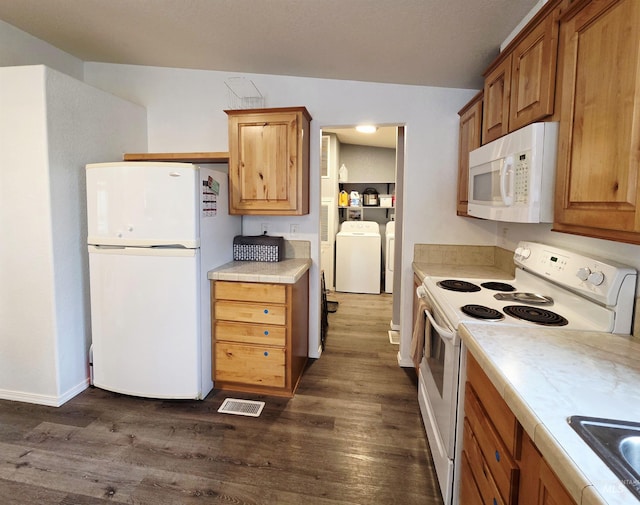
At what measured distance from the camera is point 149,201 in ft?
7.37

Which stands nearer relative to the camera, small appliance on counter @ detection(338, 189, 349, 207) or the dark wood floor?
the dark wood floor

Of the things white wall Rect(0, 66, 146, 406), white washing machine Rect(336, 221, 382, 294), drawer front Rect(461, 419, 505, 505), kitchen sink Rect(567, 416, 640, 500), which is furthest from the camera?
white washing machine Rect(336, 221, 382, 294)

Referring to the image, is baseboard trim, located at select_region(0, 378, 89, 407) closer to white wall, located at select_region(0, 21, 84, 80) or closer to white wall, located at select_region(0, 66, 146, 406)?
white wall, located at select_region(0, 66, 146, 406)

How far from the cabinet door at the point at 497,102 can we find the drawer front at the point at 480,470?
4.70ft

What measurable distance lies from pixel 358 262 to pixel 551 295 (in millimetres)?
3675

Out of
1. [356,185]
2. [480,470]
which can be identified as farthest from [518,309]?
[356,185]

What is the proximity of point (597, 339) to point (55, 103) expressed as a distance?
3.07 m

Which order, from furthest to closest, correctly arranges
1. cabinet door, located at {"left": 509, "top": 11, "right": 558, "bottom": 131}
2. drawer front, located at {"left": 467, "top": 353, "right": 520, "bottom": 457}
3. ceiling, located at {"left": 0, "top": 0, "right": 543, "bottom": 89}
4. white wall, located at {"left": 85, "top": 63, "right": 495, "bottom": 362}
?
white wall, located at {"left": 85, "top": 63, "right": 495, "bottom": 362} < ceiling, located at {"left": 0, "top": 0, "right": 543, "bottom": 89} < cabinet door, located at {"left": 509, "top": 11, "right": 558, "bottom": 131} < drawer front, located at {"left": 467, "top": 353, "right": 520, "bottom": 457}

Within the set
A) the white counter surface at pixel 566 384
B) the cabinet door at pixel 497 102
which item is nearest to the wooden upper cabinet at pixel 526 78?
the cabinet door at pixel 497 102

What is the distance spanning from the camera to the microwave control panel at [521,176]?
58.9 inches

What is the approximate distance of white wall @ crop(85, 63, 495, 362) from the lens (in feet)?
9.28

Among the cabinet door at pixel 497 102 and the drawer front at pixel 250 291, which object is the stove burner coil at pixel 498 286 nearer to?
the cabinet door at pixel 497 102

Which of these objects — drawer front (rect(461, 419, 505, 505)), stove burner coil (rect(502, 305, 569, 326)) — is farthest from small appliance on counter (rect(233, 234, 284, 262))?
drawer front (rect(461, 419, 505, 505))

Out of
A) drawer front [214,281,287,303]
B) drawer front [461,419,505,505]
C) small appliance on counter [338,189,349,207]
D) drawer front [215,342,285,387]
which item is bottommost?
drawer front [215,342,285,387]
